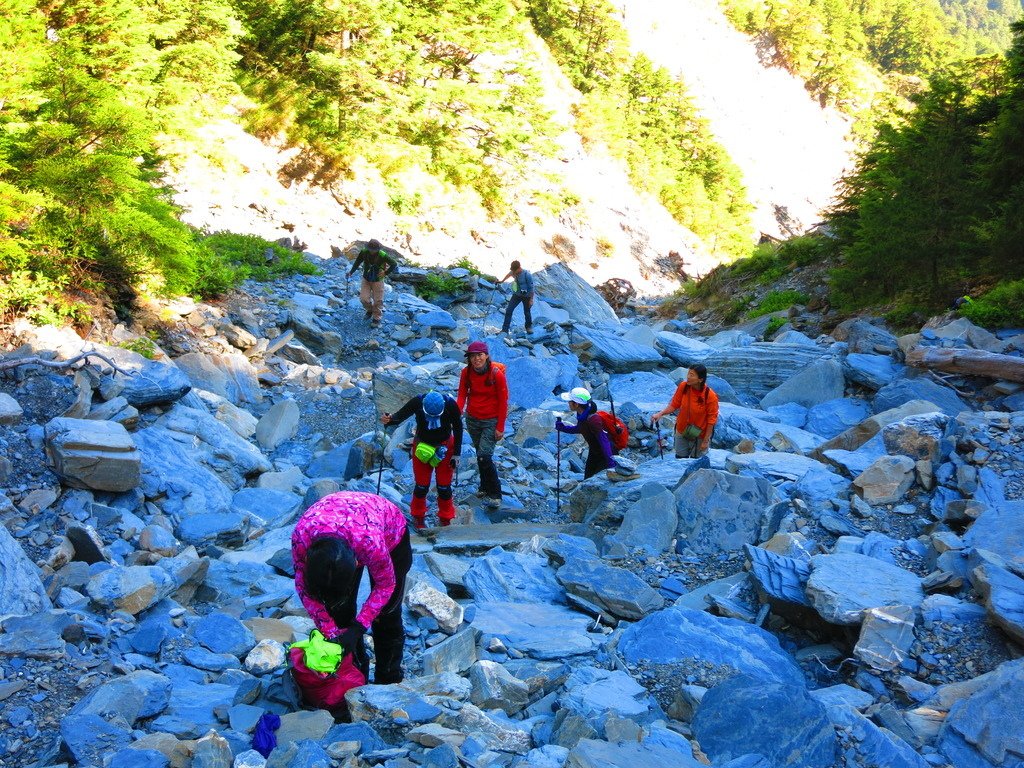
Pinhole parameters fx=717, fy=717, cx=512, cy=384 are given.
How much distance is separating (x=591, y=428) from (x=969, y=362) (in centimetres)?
709

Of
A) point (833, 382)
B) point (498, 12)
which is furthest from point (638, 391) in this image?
point (498, 12)

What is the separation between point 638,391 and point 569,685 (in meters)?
9.65

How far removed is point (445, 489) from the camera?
766 cm

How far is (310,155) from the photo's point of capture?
2452cm

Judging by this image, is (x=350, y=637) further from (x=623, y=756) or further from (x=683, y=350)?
(x=683, y=350)

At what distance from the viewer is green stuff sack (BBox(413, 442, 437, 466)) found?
7363 millimetres

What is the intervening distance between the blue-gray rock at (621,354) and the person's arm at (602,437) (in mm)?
6578

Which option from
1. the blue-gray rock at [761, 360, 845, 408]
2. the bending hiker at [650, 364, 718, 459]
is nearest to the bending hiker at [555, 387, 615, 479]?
the bending hiker at [650, 364, 718, 459]

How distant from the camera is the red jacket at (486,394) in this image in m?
8.10

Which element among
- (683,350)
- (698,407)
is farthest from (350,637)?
(683,350)

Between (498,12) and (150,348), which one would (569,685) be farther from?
(498,12)

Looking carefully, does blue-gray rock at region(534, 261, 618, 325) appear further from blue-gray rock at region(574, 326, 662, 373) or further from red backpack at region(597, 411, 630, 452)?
red backpack at region(597, 411, 630, 452)

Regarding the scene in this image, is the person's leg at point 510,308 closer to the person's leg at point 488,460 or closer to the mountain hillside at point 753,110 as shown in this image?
the person's leg at point 488,460

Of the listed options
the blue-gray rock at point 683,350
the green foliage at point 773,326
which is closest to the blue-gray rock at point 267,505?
the blue-gray rock at point 683,350
